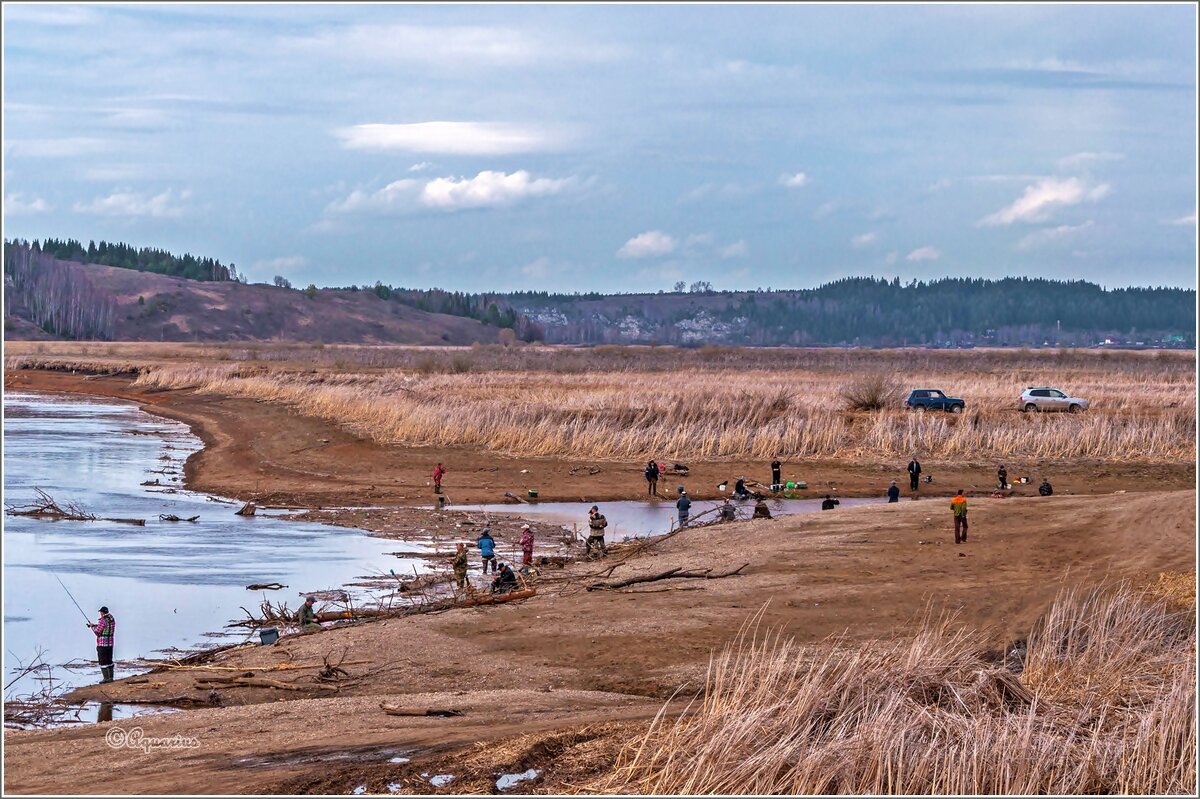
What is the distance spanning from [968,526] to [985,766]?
14.8m

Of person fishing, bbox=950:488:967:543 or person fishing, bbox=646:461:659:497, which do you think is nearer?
person fishing, bbox=950:488:967:543

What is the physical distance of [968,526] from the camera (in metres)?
24.4

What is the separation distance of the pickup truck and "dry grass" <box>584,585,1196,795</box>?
4015 cm

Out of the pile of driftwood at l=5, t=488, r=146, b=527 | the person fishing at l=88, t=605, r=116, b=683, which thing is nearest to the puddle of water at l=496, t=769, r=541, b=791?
the person fishing at l=88, t=605, r=116, b=683

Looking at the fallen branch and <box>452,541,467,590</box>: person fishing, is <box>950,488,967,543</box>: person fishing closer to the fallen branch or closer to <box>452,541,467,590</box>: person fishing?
<box>452,541,467,590</box>: person fishing

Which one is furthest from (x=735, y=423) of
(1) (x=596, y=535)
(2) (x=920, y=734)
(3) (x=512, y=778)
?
(3) (x=512, y=778)

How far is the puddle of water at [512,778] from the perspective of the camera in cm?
1062

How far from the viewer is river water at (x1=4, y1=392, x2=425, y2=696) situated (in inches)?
769

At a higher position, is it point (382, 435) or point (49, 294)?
point (49, 294)

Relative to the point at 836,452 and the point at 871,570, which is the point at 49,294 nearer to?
the point at 836,452

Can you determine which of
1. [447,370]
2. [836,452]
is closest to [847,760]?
[836,452]

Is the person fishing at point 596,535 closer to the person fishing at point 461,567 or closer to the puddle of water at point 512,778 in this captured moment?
the person fishing at point 461,567

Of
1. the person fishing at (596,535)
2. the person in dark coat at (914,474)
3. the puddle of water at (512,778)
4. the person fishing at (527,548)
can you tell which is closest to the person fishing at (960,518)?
the person fishing at (596,535)

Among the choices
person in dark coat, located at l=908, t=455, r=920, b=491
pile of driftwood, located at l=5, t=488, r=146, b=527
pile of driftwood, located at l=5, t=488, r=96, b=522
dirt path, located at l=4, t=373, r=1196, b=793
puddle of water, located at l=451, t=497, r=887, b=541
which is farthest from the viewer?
person in dark coat, located at l=908, t=455, r=920, b=491
